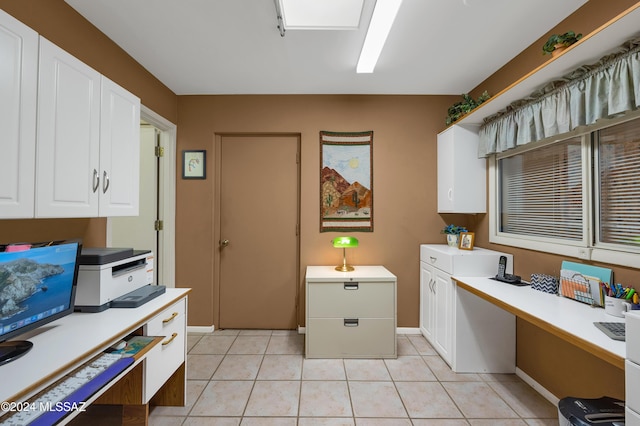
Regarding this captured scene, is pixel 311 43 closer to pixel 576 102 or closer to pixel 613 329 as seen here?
pixel 576 102

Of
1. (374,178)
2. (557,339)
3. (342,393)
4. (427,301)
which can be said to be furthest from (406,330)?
(374,178)

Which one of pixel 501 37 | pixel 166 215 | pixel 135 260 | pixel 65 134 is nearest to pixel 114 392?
pixel 135 260

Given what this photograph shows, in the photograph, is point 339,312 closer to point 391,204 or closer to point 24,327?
point 391,204

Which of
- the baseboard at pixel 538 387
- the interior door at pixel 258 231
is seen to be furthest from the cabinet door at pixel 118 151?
the baseboard at pixel 538 387

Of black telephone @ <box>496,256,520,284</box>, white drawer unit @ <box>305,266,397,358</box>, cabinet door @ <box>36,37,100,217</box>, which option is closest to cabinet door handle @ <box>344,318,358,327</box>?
white drawer unit @ <box>305,266,397,358</box>

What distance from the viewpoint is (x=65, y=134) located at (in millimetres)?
1357

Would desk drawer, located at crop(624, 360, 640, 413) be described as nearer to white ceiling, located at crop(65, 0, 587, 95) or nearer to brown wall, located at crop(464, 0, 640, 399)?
brown wall, located at crop(464, 0, 640, 399)

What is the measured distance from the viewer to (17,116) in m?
1.14

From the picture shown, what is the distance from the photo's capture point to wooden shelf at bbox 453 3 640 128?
1.21 m

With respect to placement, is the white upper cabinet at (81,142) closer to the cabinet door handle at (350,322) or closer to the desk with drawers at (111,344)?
the desk with drawers at (111,344)

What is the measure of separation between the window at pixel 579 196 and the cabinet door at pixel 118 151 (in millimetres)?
2910

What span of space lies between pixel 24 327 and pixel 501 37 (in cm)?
328

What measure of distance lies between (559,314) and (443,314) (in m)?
1.06

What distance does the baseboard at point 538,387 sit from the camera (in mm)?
1953
